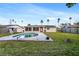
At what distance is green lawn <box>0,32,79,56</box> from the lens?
452 cm

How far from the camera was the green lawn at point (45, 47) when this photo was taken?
452 centimetres

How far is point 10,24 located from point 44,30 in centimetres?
50

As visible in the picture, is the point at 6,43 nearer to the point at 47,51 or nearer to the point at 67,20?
the point at 47,51

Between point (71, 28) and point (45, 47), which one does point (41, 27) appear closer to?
point (45, 47)

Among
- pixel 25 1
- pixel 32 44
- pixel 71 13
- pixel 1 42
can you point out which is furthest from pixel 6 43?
pixel 71 13

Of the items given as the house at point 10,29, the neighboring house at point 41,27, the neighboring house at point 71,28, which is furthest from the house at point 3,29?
the neighboring house at point 71,28

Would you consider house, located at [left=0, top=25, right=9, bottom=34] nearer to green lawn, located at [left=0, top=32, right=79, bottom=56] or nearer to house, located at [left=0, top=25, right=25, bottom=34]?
house, located at [left=0, top=25, right=25, bottom=34]

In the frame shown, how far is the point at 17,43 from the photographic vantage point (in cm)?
457

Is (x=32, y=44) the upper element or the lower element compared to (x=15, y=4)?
lower

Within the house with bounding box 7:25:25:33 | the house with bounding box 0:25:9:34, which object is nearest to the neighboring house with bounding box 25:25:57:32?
the house with bounding box 7:25:25:33

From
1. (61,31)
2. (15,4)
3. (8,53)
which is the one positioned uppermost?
(15,4)

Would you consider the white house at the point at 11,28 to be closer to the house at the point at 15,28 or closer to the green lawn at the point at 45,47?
the house at the point at 15,28

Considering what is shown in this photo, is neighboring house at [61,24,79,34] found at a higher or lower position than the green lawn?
higher

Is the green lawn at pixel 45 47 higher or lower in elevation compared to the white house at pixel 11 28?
lower
